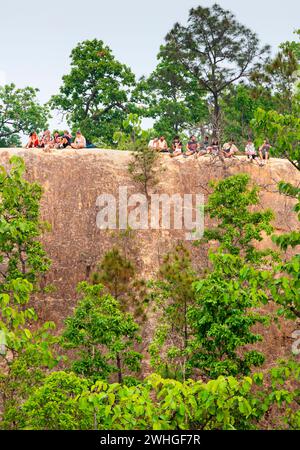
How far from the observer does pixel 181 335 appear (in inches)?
936

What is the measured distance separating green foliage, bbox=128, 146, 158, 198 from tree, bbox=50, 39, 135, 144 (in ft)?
42.6

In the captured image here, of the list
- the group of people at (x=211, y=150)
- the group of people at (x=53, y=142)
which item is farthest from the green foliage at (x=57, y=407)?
the group of people at (x=53, y=142)

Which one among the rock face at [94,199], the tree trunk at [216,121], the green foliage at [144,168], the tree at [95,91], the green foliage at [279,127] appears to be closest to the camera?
the green foliage at [279,127]

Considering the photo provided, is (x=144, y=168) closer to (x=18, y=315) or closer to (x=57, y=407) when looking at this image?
(x=57, y=407)

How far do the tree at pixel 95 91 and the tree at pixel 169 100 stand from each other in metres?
1.49

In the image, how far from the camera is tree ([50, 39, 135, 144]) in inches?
1832

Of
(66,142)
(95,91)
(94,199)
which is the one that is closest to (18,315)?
(94,199)

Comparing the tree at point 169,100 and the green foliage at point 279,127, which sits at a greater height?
the tree at point 169,100

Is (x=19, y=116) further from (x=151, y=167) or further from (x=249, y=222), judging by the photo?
(x=249, y=222)

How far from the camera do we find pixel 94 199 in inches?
1315

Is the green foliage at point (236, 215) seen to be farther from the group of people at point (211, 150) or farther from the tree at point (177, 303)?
the group of people at point (211, 150)

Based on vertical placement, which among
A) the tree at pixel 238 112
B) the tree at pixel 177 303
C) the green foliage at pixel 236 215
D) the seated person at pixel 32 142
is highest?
the tree at pixel 238 112

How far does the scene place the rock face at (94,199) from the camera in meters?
31.5
